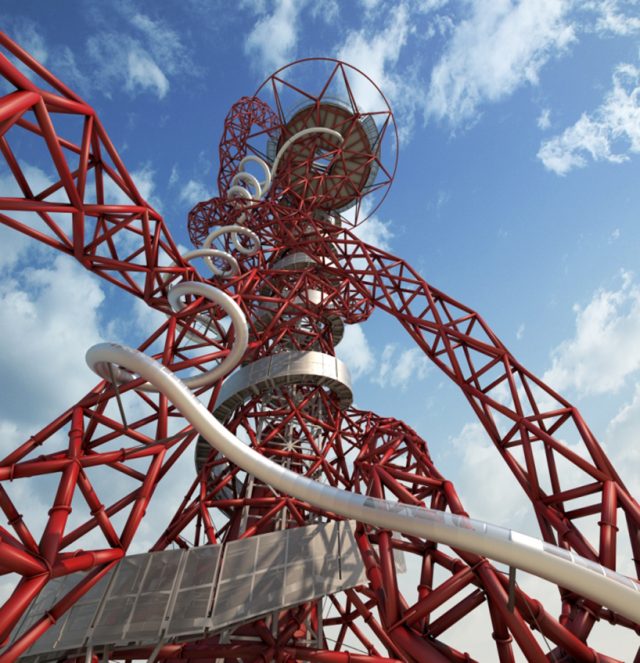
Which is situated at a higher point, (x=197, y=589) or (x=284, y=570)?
(x=284, y=570)

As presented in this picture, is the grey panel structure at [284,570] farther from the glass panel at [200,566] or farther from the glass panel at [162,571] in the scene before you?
the glass panel at [162,571]

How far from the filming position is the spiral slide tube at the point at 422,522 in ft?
24.2

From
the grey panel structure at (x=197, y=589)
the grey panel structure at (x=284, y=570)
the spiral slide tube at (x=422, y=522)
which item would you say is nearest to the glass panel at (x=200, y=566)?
the grey panel structure at (x=197, y=589)

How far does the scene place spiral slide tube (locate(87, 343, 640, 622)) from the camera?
7375 millimetres

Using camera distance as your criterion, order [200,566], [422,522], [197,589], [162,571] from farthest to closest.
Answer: [200,566], [162,571], [197,589], [422,522]

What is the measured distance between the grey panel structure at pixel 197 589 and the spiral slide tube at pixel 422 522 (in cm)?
450

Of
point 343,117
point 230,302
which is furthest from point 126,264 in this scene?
point 343,117

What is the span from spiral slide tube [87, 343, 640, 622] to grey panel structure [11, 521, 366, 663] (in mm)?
4503

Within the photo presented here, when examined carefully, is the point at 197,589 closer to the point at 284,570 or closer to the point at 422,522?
the point at 284,570

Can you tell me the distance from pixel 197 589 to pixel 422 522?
7.54m

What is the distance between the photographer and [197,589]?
12.9 meters

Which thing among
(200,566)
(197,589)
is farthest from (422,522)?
(200,566)

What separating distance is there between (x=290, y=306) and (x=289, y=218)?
219 inches

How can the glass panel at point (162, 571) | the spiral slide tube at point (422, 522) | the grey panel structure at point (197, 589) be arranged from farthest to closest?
the glass panel at point (162, 571), the grey panel structure at point (197, 589), the spiral slide tube at point (422, 522)
